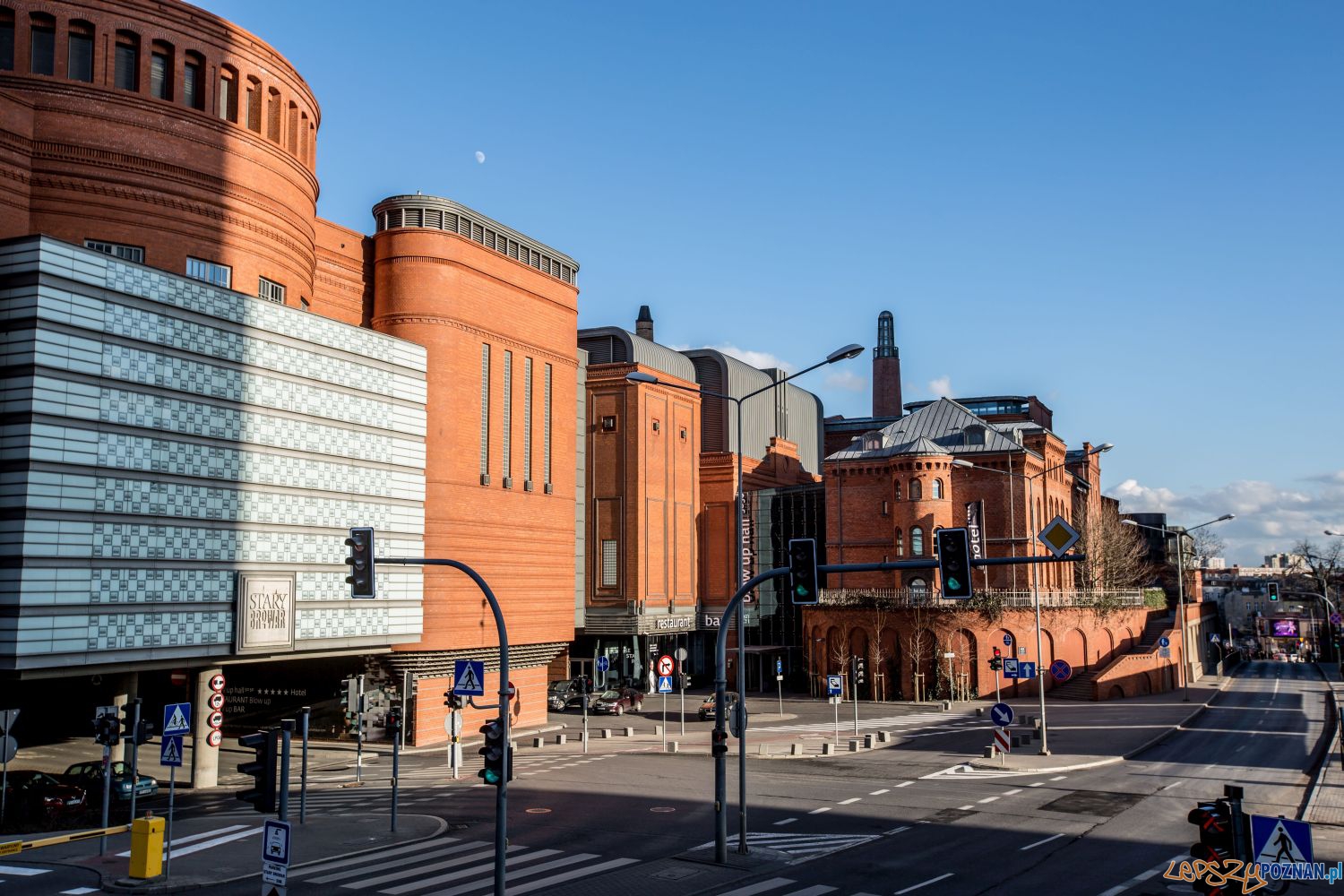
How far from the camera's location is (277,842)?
13953 mm

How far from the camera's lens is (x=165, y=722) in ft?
70.7

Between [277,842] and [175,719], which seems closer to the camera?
[277,842]

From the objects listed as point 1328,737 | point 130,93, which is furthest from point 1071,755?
point 130,93

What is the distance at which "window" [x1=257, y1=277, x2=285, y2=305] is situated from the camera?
38.8m

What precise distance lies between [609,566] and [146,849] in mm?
45822

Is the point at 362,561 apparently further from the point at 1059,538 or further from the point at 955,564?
the point at 1059,538

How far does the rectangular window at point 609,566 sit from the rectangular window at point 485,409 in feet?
65.4

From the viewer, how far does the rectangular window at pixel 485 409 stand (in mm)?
47844

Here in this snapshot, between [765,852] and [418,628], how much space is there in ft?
77.2

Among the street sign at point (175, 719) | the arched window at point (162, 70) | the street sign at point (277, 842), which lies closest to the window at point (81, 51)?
the arched window at point (162, 70)

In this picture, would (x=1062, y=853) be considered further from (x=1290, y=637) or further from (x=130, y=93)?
(x=1290, y=637)

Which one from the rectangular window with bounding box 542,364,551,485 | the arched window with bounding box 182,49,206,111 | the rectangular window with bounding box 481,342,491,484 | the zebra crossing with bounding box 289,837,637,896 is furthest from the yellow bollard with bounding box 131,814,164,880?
the rectangular window with bounding box 542,364,551,485

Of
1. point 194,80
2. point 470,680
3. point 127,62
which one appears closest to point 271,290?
point 194,80

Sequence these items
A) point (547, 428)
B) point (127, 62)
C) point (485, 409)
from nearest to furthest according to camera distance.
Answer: point (127, 62)
point (485, 409)
point (547, 428)
